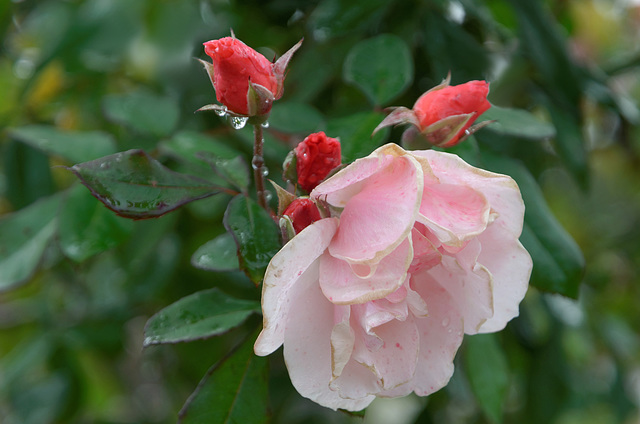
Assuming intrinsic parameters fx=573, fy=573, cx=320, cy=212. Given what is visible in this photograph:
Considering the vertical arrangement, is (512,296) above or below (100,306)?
above

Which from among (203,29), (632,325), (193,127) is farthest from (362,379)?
(632,325)

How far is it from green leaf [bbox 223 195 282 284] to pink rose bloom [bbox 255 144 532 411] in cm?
4

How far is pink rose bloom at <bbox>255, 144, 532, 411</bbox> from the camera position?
15.2 inches

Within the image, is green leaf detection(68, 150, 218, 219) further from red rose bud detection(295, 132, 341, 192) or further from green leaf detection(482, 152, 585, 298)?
green leaf detection(482, 152, 585, 298)

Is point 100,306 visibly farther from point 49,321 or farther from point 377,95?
point 377,95

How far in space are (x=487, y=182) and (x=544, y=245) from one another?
0.27 meters

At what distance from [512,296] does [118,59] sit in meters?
0.91

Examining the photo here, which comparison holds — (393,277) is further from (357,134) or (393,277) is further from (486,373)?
(486,373)

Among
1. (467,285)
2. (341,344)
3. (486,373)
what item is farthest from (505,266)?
(486,373)

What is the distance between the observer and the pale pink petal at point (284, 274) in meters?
0.37

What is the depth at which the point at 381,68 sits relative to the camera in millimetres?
626

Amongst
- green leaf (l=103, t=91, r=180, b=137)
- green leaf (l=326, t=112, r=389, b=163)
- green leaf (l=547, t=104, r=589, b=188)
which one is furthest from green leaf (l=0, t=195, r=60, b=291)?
green leaf (l=547, t=104, r=589, b=188)

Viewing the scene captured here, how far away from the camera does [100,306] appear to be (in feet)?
3.90

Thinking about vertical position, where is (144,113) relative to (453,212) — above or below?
below
